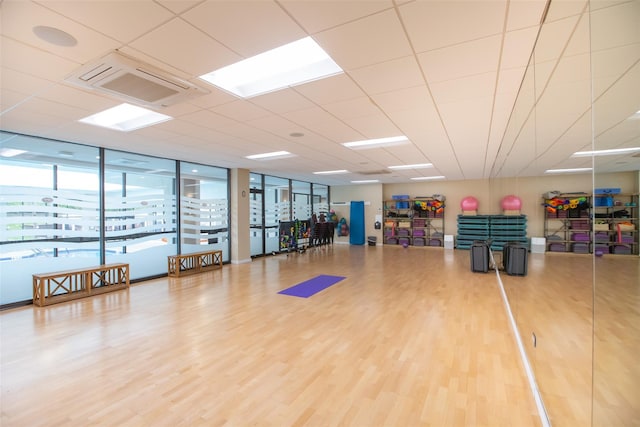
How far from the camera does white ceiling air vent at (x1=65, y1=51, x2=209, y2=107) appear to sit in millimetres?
2314

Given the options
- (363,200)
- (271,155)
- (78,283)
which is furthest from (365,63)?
(363,200)

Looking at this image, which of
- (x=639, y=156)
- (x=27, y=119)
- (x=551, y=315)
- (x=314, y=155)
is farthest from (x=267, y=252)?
(x=639, y=156)

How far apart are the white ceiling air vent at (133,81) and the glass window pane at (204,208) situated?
4.46 meters

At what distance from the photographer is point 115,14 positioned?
1.77 metres

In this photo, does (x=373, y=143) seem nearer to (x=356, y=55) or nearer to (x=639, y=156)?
(x=356, y=55)

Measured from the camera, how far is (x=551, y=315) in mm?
2078

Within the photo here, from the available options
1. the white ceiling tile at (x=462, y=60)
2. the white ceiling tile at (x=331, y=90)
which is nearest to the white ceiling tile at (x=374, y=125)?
the white ceiling tile at (x=331, y=90)

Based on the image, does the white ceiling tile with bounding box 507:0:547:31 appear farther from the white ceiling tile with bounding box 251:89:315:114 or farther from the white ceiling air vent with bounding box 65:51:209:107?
the white ceiling air vent with bounding box 65:51:209:107

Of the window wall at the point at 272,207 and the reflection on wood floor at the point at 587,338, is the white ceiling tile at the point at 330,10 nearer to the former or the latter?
the reflection on wood floor at the point at 587,338

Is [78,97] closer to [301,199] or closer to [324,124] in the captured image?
[324,124]

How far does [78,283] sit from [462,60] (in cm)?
682

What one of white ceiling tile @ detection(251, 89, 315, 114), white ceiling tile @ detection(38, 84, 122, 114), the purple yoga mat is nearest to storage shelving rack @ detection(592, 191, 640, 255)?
white ceiling tile @ detection(251, 89, 315, 114)

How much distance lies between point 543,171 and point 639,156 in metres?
2.03

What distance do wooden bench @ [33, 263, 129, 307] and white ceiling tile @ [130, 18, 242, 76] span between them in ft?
14.6
